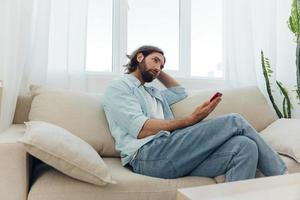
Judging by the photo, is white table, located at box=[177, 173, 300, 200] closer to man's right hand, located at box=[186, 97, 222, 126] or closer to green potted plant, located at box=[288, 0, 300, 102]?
man's right hand, located at box=[186, 97, 222, 126]

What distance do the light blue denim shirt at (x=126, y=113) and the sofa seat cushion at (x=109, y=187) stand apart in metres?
0.19

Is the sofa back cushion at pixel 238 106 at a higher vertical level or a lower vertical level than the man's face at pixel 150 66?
lower

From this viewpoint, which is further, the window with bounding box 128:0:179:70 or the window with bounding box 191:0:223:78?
the window with bounding box 191:0:223:78

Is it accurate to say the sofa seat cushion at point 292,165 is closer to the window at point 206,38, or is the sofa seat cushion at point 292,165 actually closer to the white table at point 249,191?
the white table at point 249,191

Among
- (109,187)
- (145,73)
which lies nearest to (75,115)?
(145,73)

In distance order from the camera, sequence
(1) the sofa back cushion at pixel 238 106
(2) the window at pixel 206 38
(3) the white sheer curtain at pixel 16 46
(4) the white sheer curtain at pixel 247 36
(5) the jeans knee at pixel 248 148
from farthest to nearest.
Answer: (2) the window at pixel 206 38
(4) the white sheer curtain at pixel 247 36
(1) the sofa back cushion at pixel 238 106
(3) the white sheer curtain at pixel 16 46
(5) the jeans knee at pixel 248 148

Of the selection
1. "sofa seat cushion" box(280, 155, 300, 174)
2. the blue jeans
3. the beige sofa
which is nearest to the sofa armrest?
the beige sofa

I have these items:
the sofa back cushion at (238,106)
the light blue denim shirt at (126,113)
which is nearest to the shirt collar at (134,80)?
the light blue denim shirt at (126,113)

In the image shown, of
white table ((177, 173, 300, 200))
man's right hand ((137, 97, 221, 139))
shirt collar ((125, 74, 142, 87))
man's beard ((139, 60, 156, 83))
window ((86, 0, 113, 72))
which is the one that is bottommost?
white table ((177, 173, 300, 200))

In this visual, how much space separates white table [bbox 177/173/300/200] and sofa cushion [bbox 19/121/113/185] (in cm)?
37

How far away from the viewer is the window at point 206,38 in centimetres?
268

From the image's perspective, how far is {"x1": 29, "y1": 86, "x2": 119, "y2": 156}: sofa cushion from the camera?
66.7 inches

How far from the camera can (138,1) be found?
2.54m

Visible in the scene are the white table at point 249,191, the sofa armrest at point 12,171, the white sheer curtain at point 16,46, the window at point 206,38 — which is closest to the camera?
the white table at point 249,191
